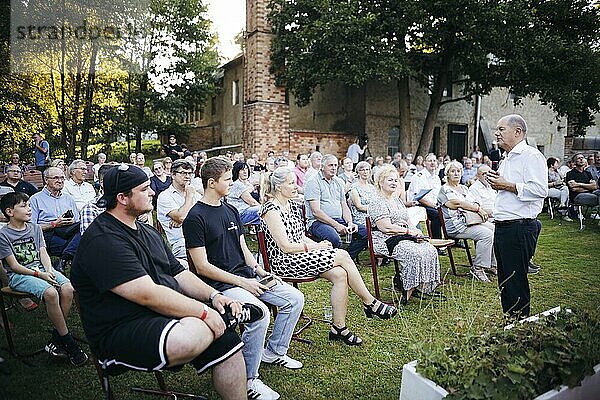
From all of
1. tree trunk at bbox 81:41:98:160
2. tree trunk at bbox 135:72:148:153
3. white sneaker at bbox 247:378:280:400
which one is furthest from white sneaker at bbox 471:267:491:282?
tree trunk at bbox 135:72:148:153

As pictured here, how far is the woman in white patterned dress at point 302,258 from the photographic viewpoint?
4078 millimetres

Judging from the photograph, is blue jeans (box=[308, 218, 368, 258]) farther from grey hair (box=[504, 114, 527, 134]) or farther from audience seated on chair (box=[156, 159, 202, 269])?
grey hair (box=[504, 114, 527, 134])

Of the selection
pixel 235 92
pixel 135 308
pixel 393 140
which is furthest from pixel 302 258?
pixel 235 92

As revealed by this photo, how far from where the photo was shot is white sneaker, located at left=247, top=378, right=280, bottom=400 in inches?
121

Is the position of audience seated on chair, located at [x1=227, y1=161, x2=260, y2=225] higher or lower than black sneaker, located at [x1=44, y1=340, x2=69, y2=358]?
higher

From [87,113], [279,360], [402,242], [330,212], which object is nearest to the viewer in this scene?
[279,360]

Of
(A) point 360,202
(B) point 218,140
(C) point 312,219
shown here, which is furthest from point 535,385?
(B) point 218,140

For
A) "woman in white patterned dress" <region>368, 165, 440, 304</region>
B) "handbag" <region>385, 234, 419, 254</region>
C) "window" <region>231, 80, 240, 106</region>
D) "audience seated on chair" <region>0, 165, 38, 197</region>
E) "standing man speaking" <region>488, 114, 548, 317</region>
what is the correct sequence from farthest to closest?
"window" <region>231, 80, 240, 106</region> → "audience seated on chair" <region>0, 165, 38, 197</region> → "handbag" <region>385, 234, 419, 254</region> → "woman in white patterned dress" <region>368, 165, 440, 304</region> → "standing man speaking" <region>488, 114, 548, 317</region>

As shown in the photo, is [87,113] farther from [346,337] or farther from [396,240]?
[346,337]

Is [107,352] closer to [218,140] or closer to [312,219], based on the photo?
[312,219]

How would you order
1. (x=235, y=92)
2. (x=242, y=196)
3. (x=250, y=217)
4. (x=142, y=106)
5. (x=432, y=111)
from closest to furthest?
(x=250, y=217)
(x=242, y=196)
(x=432, y=111)
(x=142, y=106)
(x=235, y=92)

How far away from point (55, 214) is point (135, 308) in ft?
11.8

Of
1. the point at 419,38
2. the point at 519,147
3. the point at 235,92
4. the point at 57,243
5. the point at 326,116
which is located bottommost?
the point at 57,243

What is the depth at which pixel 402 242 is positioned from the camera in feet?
16.8
